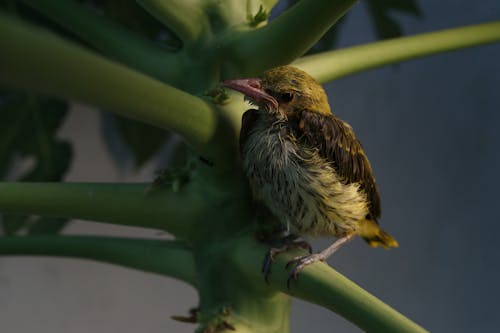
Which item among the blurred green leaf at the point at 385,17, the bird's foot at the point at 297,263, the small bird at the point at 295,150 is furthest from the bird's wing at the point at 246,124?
the blurred green leaf at the point at 385,17

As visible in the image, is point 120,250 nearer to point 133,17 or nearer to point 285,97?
point 285,97

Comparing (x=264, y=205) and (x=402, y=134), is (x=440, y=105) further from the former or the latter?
(x=264, y=205)

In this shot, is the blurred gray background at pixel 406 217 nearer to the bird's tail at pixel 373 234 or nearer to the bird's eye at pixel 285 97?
the bird's tail at pixel 373 234

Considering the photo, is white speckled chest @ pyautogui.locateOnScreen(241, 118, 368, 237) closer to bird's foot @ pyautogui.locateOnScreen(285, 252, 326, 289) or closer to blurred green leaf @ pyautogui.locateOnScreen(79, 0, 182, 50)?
bird's foot @ pyautogui.locateOnScreen(285, 252, 326, 289)

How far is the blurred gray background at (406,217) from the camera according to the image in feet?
4.06

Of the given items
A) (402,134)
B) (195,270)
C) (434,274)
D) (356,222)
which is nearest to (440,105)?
(402,134)

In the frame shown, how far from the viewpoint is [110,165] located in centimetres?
131

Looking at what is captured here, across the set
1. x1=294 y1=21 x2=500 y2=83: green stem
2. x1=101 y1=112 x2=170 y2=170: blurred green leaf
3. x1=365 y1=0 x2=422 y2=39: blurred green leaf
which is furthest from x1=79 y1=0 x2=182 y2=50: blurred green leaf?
x1=294 y1=21 x2=500 y2=83: green stem

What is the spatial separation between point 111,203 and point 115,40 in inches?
6.5

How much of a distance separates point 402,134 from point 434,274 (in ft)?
1.01

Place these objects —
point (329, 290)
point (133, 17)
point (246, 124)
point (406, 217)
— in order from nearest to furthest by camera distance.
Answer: point (329, 290), point (246, 124), point (133, 17), point (406, 217)

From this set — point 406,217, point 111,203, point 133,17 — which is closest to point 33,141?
point 133,17

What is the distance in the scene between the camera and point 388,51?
2.06 ft

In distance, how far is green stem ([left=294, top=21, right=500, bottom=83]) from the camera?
62cm
